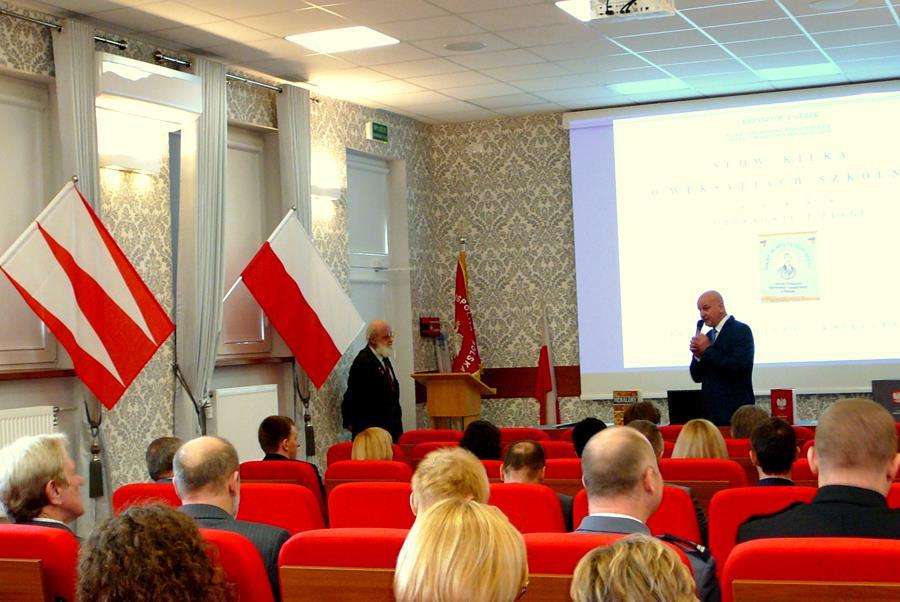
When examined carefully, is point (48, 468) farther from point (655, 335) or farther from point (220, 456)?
point (655, 335)

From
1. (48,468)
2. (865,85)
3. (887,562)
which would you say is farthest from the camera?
(865,85)

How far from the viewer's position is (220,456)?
11.2 ft

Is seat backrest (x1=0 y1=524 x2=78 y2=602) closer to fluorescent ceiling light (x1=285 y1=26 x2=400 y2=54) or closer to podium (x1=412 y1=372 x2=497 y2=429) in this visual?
fluorescent ceiling light (x1=285 y1=26 x2=400 y2=54)

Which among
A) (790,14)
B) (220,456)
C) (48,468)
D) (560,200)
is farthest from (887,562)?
(560,200)

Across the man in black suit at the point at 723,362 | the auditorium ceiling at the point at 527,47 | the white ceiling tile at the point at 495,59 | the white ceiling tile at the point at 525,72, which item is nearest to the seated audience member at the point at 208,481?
the auditorium ceiling at the point at 527,47

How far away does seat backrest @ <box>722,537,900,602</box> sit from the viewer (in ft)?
7.35

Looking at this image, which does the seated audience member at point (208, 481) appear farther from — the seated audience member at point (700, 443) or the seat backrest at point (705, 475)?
the seated audience member at point (700, 443)

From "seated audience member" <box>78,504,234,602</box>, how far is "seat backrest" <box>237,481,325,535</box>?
1.84 m

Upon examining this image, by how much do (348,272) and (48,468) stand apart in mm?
6774

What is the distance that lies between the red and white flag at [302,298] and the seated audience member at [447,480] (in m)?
5.51

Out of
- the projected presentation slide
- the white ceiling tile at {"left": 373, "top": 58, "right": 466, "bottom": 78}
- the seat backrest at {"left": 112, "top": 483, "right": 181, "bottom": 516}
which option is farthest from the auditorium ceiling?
the seat backrest at {"left": 112, "top": 483, "right": 181, "bottom": 516}

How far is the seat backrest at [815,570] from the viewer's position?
2.24 metres

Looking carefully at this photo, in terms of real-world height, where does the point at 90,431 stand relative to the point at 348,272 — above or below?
below

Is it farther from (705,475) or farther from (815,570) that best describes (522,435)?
(815,570)
